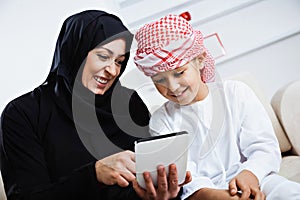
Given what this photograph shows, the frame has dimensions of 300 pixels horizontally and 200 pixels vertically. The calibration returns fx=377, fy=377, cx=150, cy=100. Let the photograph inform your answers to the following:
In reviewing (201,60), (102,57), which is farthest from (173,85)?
(102,57)

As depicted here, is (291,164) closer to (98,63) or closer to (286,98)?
(286,98)

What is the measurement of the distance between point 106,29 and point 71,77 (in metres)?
0.16

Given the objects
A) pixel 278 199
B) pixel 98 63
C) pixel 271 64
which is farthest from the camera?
pixel 271 64

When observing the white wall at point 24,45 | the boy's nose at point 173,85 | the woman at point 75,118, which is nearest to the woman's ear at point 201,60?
the boy's nose at point 173,85

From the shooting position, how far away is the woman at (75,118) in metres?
0.93

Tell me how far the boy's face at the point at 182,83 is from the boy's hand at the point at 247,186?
0.24 metres

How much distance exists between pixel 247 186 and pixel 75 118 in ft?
1.55

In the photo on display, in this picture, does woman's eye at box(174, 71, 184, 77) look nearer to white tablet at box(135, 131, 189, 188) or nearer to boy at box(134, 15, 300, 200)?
boy at box(134, 15, 300, 200)

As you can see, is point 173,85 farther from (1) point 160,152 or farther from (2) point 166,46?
(1) point 160,152

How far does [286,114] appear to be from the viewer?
117 centimetres

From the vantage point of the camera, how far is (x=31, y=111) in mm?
998

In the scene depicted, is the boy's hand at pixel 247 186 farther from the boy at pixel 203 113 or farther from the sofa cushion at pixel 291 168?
the sofa cushion at pixel 291 168

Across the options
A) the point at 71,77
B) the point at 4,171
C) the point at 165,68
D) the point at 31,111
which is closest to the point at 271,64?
the point at 165,68

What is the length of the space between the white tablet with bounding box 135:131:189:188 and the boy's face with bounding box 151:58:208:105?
7.4 inches
